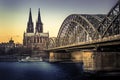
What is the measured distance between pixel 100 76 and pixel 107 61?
27.1 feet

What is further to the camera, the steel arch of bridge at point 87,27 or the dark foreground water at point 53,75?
the steel arch of bridge at point 87,27

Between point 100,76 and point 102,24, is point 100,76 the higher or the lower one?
the lower one

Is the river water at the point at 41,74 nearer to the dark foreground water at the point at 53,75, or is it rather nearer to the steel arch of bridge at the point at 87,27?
the dark foreground water at the point at 53,75

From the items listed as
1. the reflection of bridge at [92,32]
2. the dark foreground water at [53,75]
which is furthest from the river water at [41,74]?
the reflection of bridge at [92,32]

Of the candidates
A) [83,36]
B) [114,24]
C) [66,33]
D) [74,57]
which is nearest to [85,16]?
[83,36]

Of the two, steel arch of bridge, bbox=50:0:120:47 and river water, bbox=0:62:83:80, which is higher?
steel arch of bridge, bbox=50:0:120:47

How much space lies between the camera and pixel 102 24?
281 ft

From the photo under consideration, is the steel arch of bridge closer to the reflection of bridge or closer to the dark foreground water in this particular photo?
the reflection of bridge

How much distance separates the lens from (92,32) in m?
103

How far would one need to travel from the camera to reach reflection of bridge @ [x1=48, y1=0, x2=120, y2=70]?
74500 millimetres

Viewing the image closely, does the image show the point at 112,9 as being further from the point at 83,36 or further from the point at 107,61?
the point at 83,36

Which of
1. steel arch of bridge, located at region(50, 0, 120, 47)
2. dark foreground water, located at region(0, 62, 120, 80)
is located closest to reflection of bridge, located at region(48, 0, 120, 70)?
steel arch of bridge, located at region(50, 0, 120, 47)

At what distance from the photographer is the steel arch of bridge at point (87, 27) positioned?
78.5 m

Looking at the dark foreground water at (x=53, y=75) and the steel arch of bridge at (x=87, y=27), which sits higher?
the steel arch of bridge at (x=87, y=27)
